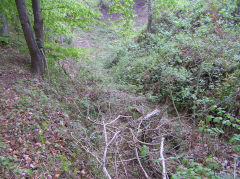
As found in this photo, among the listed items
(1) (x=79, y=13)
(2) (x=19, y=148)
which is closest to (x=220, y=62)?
(1) (x=79, y=13)

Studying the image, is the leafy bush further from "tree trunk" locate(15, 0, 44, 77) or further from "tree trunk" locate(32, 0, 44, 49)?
"tree trunk" locate(32, 0, 44, 49)

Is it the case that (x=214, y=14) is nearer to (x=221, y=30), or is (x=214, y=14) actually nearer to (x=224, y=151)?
(x=221, y=30)

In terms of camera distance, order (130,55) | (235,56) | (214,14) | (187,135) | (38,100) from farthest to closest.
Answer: (130,55) < (214,14) < (235,56) < (38,100) < (187,135)

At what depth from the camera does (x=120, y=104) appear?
21.6 ft

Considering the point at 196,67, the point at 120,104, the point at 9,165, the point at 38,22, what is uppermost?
the point at 38,22

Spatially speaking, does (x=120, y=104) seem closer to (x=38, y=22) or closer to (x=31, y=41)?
(x=31, y=41)

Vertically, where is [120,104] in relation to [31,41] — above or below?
below

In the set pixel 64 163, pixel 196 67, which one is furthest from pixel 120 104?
pixel 196 67

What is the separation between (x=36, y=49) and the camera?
650 cm

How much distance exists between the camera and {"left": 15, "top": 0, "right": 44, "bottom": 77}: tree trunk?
5.85m

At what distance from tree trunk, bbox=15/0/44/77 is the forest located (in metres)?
0.04

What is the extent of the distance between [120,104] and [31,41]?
408 centimetres

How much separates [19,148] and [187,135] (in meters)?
4.30

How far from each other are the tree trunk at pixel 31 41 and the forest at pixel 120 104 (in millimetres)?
35
